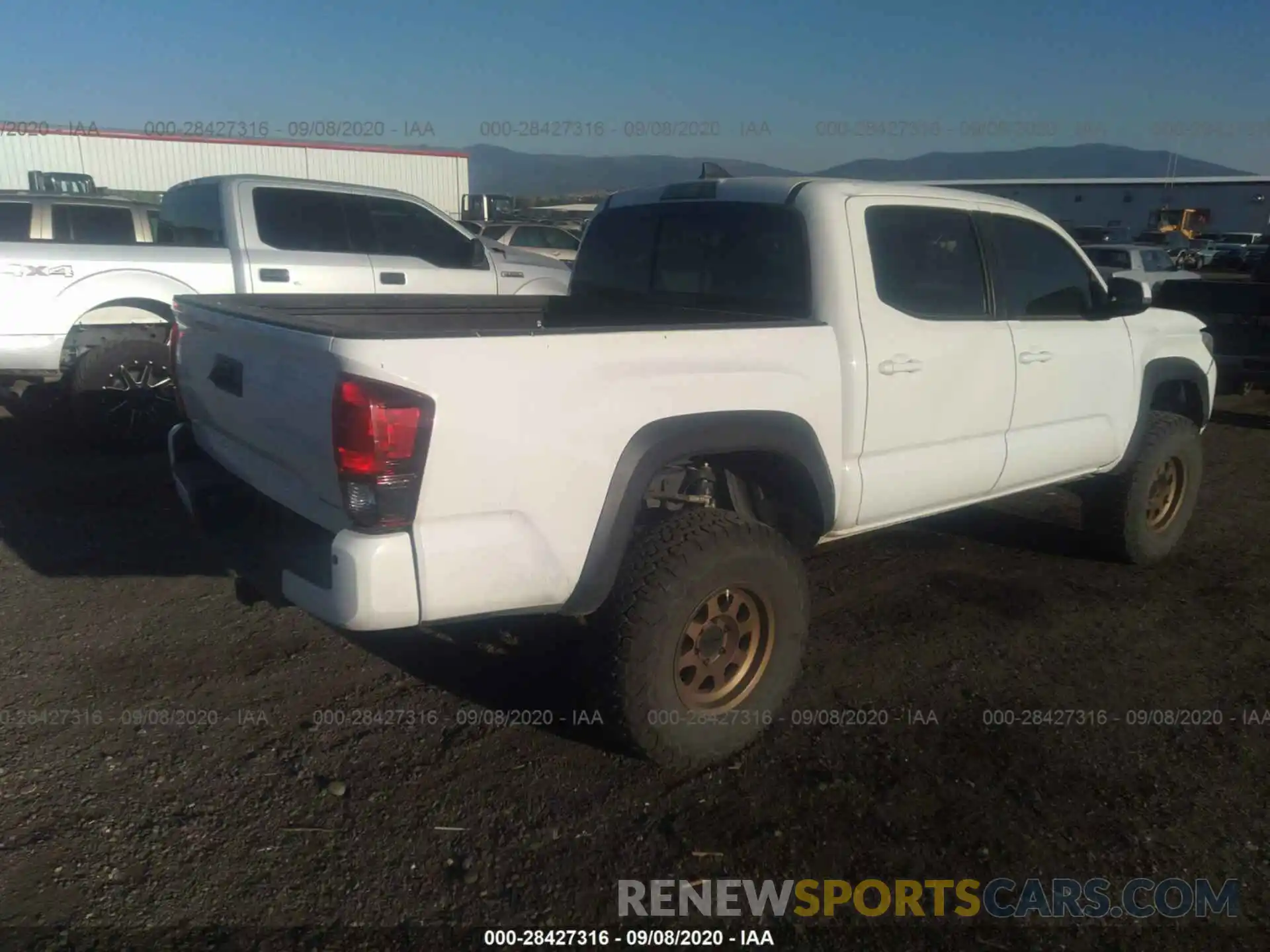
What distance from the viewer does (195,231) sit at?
25.2 feet

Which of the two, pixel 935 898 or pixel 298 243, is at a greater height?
pixel 298 243

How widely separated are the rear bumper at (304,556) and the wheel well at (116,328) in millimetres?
3726

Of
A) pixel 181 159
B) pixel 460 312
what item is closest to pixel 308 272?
pixel 460 312

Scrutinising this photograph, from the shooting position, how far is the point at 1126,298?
4.52 m

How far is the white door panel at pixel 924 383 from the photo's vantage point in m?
3.61

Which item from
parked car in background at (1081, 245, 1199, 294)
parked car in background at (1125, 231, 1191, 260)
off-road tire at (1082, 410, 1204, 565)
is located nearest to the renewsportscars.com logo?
off-road tire at (1082, 410, 1204, 565)

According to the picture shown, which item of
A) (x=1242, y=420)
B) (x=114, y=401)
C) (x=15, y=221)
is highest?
(x=15, y=221)

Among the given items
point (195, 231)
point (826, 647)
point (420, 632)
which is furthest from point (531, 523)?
point (195, 231)

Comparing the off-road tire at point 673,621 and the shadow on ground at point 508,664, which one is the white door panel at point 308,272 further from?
the off-road tire at point 673,621

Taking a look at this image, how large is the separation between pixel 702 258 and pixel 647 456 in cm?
143

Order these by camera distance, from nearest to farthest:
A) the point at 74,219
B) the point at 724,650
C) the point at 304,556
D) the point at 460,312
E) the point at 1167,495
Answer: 1. the point at 304,556
2. the point at 724,650
3. the point at 460,312
4. the point at 1167,495
5. the point at 74,219

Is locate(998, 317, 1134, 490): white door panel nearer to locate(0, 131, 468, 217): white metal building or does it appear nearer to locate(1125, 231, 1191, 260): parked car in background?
locate(0, 131, 468, 217): white metal building

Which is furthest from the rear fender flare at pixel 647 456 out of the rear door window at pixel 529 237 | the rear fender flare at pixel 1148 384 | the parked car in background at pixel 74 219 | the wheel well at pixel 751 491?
the rear door window at pixel 529 237

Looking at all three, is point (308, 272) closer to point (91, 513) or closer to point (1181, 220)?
point (91, 513)
